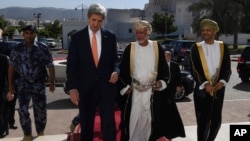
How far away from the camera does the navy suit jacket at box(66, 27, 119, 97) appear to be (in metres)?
4.62

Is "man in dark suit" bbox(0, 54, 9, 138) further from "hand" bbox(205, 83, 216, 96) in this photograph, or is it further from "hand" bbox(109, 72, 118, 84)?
"hand" bbox(205, 83, 216, 96)

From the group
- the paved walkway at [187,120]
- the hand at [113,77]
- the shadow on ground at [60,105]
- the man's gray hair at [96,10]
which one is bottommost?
the shadow on ground at [60,105]

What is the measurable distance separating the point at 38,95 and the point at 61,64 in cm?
801

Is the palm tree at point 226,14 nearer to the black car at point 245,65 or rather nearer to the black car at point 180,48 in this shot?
Answer: the black car at point 180,48

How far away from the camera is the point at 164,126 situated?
18.0ft

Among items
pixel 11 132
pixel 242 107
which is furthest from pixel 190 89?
pixel 11 132

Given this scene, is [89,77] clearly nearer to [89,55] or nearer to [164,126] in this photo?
[89,55]

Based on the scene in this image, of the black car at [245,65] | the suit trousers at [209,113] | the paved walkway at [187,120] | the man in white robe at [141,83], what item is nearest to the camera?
the man in white robe at [141,83]

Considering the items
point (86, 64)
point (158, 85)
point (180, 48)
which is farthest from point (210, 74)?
point (180, 48)

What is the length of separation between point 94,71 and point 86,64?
0.38ft

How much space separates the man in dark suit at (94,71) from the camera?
4.62 meters

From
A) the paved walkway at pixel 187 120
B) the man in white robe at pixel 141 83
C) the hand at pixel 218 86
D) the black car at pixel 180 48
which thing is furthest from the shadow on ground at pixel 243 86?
the black car at pixel 180 48

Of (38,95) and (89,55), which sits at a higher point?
(89,55)

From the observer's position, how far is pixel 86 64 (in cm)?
462
